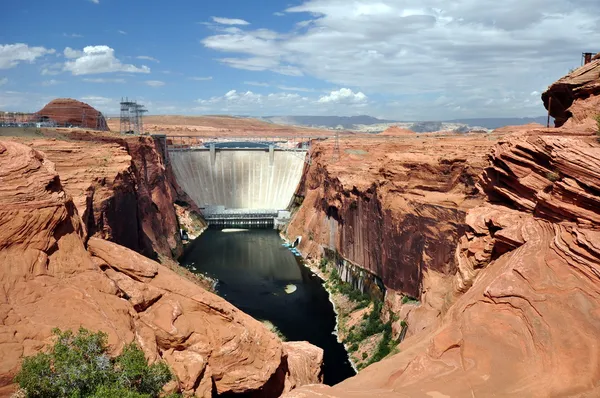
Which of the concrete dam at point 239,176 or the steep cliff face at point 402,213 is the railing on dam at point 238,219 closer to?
the concrete dam at point 239,176

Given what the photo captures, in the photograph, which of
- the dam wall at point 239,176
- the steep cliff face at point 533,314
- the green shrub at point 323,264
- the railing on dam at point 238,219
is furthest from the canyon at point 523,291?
the dam wall at point 239,176

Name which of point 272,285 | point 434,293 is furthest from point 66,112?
point 434,293

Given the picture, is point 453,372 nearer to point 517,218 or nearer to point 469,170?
point 517,218

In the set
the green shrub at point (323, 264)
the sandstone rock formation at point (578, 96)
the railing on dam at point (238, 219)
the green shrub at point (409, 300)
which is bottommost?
the green shrub at point (323, 264)

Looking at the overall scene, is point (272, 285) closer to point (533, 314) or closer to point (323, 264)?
point (323, 264)

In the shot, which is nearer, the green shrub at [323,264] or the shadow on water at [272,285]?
the shadow on water at [272,285]

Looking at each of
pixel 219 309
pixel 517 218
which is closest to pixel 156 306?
pixel 219 309

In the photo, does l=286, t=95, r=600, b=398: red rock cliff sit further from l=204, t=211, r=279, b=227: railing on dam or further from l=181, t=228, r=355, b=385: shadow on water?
l=204, t=211, r=279, b=227: railing on dam
